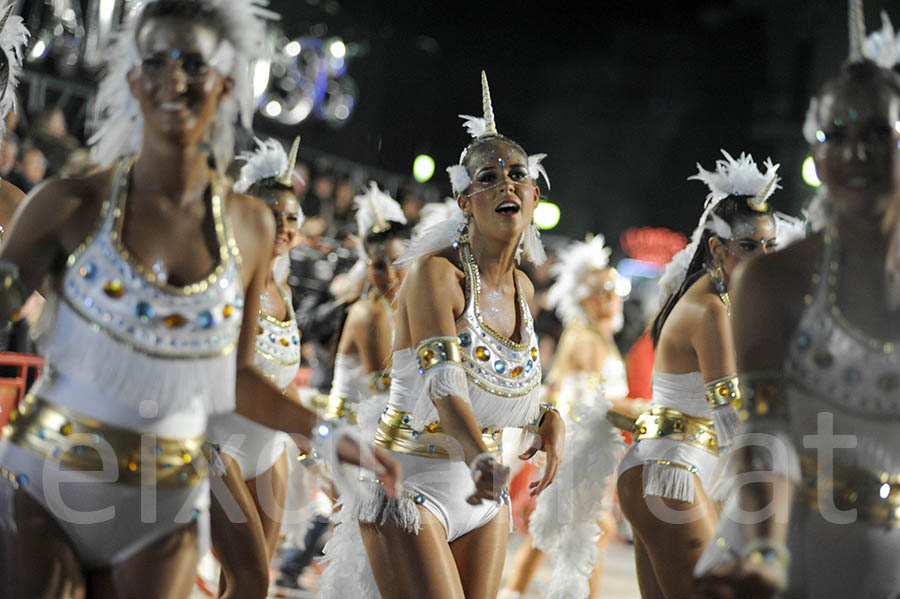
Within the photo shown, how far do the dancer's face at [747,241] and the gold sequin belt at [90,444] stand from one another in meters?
2.40

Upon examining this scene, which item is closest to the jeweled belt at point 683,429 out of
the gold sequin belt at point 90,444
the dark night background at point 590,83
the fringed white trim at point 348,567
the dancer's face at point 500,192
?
the dancer's face at point 500,192

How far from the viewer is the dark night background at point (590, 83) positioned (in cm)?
1338

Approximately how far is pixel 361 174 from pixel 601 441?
8.96 m

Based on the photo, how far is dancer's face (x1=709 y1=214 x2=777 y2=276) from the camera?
383 cm

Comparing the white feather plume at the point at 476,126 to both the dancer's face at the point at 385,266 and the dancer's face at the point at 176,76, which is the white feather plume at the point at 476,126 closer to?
the dancer's face at the point at 385,266

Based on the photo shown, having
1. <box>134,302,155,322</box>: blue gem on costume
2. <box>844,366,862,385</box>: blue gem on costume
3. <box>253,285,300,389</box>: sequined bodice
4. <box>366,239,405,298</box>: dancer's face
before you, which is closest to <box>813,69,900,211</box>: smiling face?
<box>844,366,862,385</box>: blue gem on costume

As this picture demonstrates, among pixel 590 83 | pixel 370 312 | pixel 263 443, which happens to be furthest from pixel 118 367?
pixel 590 83

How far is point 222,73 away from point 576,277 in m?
6.86

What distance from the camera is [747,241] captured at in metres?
3.83

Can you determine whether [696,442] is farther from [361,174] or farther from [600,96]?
[600,96]

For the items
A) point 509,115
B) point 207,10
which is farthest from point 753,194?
point 509,115

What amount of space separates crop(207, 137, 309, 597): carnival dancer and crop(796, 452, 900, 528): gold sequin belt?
5.32 feet

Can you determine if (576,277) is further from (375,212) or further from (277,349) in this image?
(277,349)

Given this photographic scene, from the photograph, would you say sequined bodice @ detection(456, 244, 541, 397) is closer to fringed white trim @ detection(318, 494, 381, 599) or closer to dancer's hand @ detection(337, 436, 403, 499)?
fringed white trim @ detection(318, 494, 381, 599)
